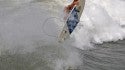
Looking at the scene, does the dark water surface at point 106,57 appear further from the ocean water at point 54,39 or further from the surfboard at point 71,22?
the surfboard at point 71,22

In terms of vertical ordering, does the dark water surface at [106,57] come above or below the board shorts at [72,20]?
below

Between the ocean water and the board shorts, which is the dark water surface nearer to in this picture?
the ocean water

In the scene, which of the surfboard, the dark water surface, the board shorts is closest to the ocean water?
the dark water surface

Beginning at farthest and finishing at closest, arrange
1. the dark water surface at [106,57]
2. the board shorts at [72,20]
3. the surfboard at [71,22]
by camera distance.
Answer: the board shorts at [72,20] → the surfboard at [71,22] → the dark water surface at [106,57]

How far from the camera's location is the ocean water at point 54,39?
31.6ft

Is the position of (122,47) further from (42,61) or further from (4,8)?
(4,8)

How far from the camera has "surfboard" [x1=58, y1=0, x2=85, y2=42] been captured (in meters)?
10.3

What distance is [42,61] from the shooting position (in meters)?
9.48

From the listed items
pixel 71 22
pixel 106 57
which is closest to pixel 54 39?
pixel 71 22

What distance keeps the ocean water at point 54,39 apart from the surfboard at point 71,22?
0.48m

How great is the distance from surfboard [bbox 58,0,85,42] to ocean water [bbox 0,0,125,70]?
0.48m

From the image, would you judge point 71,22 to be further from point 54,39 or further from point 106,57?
point 106,57

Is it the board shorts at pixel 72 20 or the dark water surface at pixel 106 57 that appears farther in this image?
the board shorts at pixel 72 20

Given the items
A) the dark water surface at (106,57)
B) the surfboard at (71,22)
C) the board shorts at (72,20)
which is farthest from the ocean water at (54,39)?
the board shorts at (72,20)
